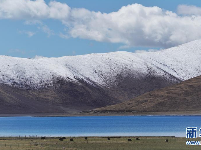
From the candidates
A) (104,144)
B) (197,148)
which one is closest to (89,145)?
(104,144)

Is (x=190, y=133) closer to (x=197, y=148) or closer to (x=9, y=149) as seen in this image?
(x=197, y=148)

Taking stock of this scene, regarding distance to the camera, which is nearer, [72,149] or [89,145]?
[72,149]

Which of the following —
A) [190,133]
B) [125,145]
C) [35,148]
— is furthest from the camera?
[125,145]

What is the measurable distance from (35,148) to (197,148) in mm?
20700

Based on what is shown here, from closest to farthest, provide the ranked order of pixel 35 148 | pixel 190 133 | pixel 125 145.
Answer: pixel 190 133
pixel 35 148
pixel 125 145

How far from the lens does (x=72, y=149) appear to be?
7625 cm

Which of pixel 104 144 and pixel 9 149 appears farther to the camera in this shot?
pixel 104 144

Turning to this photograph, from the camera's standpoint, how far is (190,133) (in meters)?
73.1

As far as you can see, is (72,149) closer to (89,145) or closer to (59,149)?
(59,149)

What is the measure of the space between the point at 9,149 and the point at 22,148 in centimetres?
209

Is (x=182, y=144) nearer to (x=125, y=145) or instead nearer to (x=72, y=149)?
(x=125, y=145)

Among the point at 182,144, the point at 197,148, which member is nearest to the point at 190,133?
the point at 197,148

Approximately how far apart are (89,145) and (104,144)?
9.24 ft

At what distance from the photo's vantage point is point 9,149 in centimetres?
7700
